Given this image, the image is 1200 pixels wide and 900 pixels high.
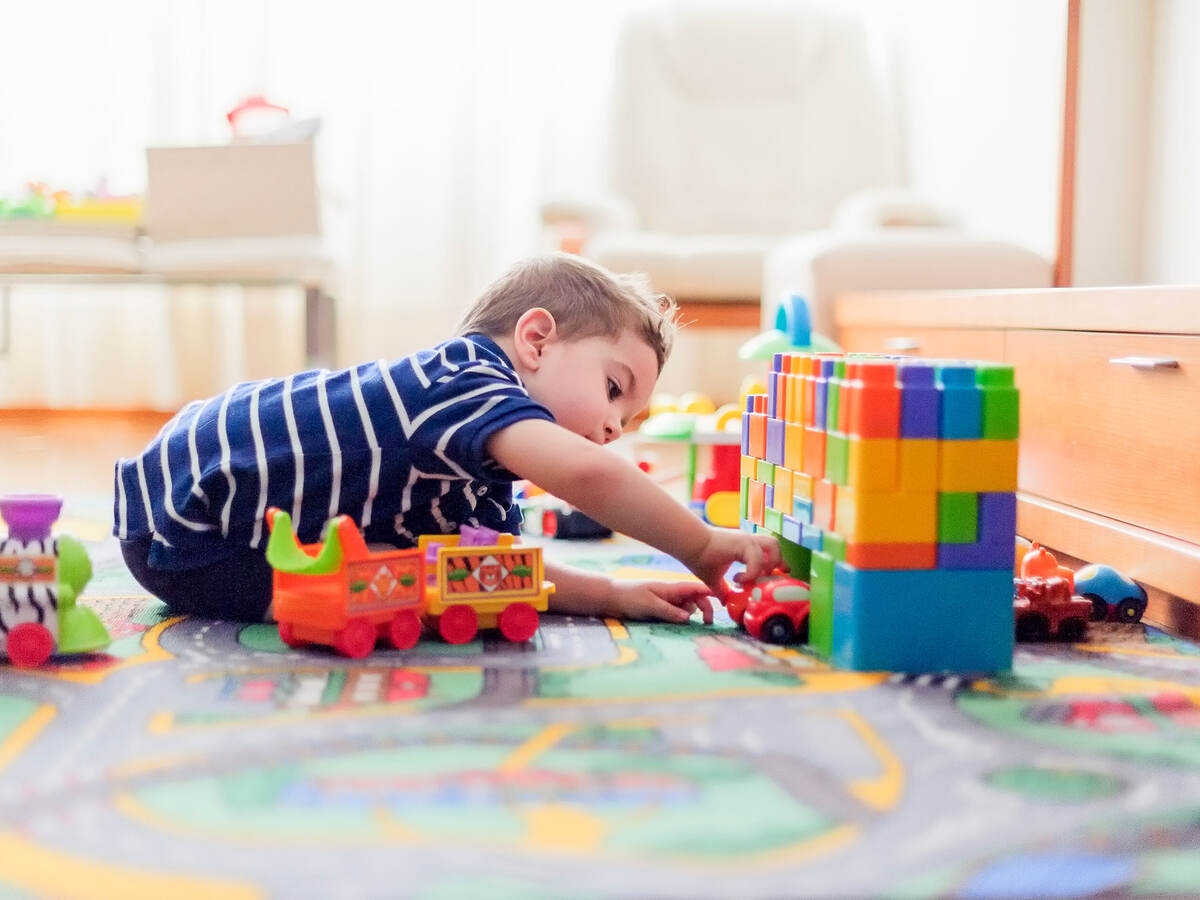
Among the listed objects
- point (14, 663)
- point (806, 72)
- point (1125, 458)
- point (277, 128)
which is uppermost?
point (806, 72)

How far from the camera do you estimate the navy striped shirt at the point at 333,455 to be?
3.31ft

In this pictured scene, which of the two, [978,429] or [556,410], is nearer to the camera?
[978,429]

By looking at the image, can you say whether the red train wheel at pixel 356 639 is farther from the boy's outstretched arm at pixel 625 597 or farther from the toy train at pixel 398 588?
the boy's outstretched arm at pixel 625 597

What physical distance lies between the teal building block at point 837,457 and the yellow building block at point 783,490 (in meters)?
0.10

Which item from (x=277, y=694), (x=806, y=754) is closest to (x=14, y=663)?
(x=277, y=694)

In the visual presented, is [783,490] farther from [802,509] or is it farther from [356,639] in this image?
[356,639]

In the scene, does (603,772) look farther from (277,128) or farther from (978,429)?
(277,128)

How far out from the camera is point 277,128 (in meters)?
2.55

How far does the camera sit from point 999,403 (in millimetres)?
896

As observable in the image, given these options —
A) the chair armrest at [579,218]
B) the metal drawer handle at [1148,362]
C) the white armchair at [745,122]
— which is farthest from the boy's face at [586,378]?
the white armchair at [745,122]

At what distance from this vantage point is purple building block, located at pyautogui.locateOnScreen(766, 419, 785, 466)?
42.3 inches

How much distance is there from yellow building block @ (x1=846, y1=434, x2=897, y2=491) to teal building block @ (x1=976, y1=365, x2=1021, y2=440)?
0.22 ft

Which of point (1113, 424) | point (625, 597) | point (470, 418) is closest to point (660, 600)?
point (625, 597)

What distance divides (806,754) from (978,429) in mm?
290
